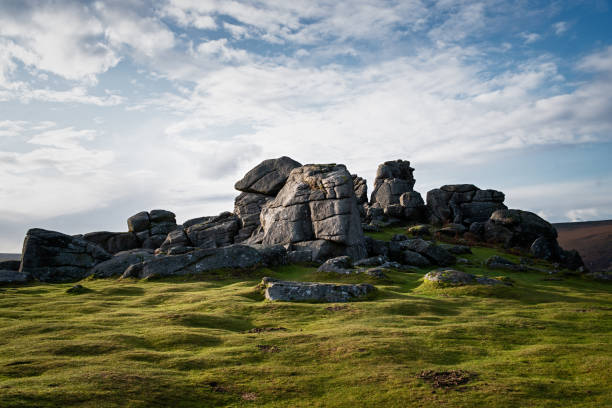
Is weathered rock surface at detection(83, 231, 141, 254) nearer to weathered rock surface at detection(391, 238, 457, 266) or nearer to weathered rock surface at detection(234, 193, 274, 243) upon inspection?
weathered rock surface at detection(234, 193, 274, 243)

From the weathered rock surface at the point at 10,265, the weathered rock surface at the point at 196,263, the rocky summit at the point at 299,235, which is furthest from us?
the weathered rock surface at the point at 10,265

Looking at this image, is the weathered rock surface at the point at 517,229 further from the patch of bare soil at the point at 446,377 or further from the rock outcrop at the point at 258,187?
the patch of bare soil at the point at 446,377

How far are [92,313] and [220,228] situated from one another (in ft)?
164

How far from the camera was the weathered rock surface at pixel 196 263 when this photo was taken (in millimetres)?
48281

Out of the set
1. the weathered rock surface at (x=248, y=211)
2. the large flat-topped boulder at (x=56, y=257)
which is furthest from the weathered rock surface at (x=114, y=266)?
the weathered rock surface at (x=248, y=211)

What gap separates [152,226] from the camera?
91750 mm

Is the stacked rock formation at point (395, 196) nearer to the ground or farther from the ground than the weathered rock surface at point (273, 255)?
farther from the ground

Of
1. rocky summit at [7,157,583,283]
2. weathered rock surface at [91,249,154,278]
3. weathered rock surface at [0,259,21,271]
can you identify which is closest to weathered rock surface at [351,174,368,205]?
rocky summit at [7,157,583,283]

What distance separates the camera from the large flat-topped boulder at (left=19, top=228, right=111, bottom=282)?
5509cm

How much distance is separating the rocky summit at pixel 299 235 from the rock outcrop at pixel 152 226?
211 mm

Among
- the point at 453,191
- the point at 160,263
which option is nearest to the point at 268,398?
the point at 160,263

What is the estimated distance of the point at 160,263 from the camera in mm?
49000

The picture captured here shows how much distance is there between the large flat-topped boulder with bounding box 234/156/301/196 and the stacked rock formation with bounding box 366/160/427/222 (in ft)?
81.3

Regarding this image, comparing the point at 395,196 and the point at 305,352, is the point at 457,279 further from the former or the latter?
the point at 395,196
